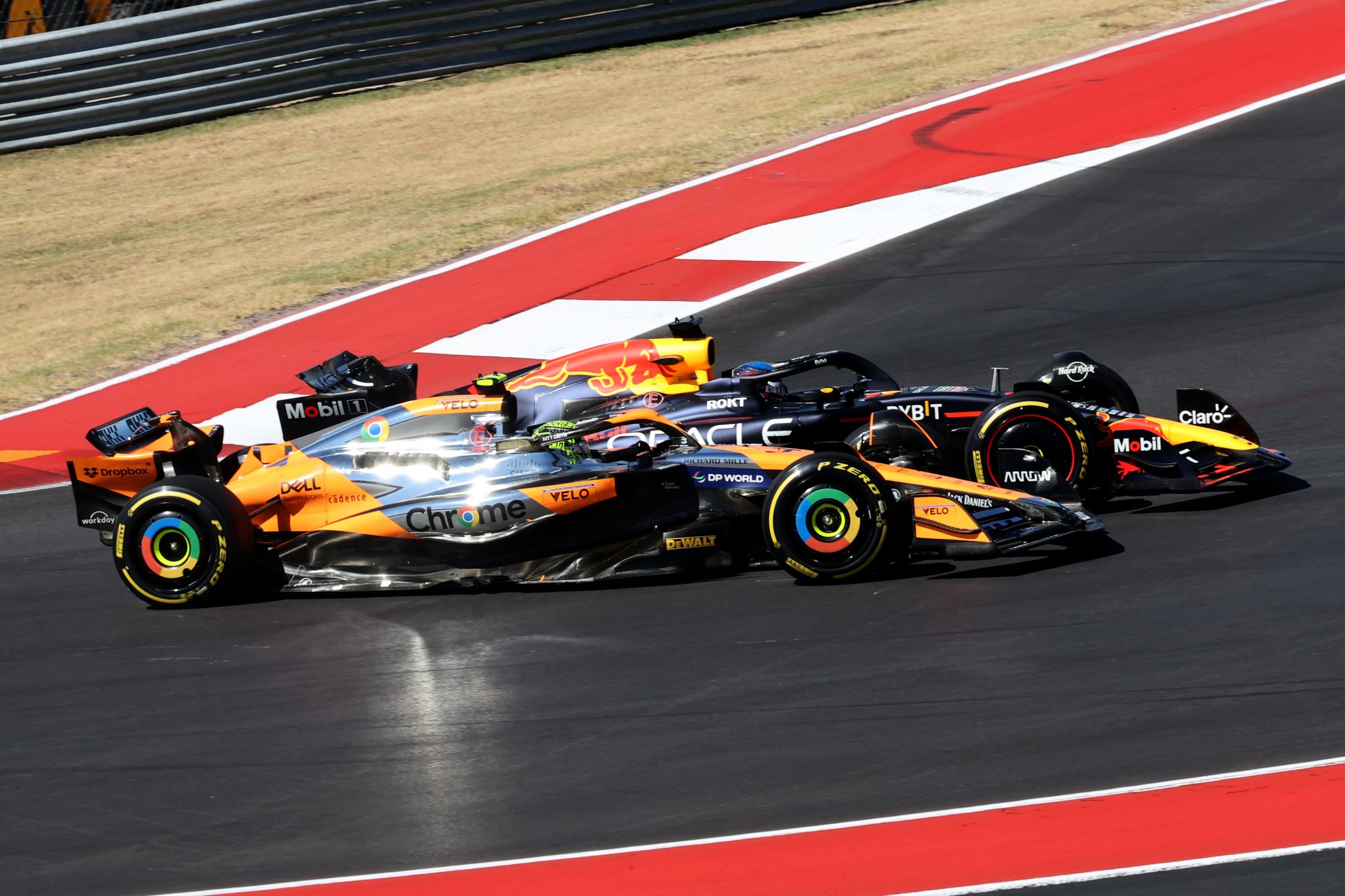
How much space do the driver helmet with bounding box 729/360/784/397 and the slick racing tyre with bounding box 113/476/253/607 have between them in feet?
9.54

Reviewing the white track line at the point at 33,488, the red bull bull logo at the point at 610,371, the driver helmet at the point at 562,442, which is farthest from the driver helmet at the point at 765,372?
the white track line at the point at 33,488

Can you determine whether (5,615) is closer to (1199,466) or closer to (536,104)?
(1199,466)

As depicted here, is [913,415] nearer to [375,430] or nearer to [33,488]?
[375,430]

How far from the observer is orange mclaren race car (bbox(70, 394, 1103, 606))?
7.56m

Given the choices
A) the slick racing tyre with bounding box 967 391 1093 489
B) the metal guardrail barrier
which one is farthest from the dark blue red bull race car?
the metal guardrail barrier

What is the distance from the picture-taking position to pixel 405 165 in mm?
18922

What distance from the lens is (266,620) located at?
7988 mm

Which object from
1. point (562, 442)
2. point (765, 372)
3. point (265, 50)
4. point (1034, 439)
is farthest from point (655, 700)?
point (265, 50)

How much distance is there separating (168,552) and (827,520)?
3.49 m

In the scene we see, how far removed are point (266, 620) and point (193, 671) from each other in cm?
69

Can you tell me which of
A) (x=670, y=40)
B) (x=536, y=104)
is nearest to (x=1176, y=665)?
(x=536, y=104)

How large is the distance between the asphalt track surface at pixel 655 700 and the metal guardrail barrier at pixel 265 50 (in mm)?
11305

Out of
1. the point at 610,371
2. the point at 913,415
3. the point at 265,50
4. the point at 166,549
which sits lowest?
the point at 166,549

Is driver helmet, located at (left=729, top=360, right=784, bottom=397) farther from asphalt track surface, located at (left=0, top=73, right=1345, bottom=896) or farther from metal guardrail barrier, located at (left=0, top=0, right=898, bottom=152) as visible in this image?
metal guardrail barrier, located at (left=0, top=0, right=898, bottom=152)
